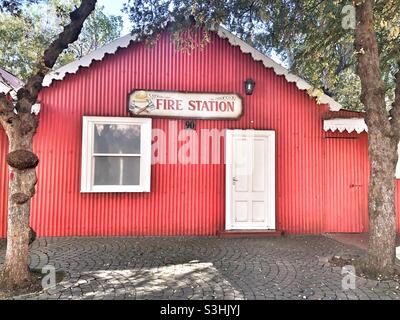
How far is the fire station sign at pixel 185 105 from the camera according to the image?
24.7 feet

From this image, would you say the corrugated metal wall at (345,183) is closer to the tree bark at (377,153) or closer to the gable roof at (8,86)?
the tree bark at (377,153)

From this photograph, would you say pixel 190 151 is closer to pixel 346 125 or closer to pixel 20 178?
pixel 346 125

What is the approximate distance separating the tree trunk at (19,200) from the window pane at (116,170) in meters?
2.89

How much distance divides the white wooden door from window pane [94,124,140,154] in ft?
7.35

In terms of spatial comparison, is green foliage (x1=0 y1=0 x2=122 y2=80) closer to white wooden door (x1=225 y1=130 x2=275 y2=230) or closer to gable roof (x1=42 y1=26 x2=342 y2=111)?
gable roof (x1=42 y1=26 x2=342 y2=111)

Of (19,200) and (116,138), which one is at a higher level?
(116,138)

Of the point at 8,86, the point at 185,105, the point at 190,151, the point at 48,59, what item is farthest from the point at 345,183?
the point at 8,86

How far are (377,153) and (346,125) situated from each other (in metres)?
2.69

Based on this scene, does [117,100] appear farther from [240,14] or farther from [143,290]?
[143,290]

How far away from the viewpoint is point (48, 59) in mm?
4777

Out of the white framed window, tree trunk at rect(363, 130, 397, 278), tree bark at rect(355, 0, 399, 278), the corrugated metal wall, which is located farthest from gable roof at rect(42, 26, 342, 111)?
tree trunk at rect(363, 130, 397, 278)

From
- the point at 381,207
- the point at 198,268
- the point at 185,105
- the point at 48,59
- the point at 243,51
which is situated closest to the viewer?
the point at 48,59

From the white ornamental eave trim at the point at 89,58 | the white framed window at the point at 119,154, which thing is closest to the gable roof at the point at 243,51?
the white ornamental eave trim at the point at 89,58

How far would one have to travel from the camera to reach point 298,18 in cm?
707
